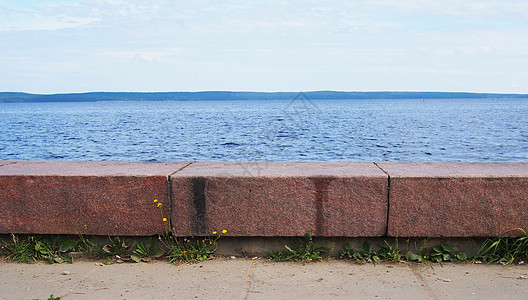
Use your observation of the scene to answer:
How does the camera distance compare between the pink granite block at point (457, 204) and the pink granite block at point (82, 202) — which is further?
the pink granite block at point (82, 202)

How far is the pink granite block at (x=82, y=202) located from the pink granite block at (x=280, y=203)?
0.22m

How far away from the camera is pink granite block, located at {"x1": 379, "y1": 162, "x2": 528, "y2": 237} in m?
3.41

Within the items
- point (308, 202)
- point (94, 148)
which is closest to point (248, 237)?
point (308, 202)

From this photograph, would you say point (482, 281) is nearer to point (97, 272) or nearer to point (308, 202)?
point (308, 202)

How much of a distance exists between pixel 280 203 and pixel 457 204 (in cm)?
132

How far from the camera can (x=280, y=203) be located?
3.52 meters

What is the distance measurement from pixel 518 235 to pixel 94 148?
31.2m

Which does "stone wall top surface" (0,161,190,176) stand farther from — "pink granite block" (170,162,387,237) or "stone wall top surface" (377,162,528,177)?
"stone wall top surface" (377,162,528,177)

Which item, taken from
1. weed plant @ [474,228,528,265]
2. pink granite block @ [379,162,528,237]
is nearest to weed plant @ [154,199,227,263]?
pink granite block @ [379,162,528,237]

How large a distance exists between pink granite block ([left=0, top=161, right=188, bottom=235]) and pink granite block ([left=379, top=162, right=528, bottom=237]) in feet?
5.99

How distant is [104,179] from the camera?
356cm

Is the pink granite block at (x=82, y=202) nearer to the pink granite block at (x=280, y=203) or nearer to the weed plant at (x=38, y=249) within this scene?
the weed plant at (x=38, y=249)

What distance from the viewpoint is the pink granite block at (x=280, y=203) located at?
11.4 ft

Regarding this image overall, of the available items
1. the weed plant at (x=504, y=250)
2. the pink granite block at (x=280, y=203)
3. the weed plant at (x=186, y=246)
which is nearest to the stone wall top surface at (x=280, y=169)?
the pink granite block at (x=280, y=203)
